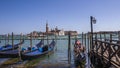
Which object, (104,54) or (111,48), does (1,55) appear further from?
(111,48)

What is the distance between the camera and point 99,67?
11430mm

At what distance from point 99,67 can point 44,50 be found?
11.9m

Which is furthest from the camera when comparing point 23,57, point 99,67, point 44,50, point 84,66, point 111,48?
point 44,50

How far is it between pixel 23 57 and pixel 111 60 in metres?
10.9

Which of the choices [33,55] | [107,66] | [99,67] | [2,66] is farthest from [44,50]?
[107,66]

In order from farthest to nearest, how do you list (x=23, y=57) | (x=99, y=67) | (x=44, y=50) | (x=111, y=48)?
(x=44, y=50) → (x=23, y=57) → (x=99, y=67) → (x=111, y=48)

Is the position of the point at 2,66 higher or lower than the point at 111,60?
lower

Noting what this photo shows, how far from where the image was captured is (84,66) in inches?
558

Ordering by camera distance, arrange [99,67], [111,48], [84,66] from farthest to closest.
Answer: [84,66] → [99,67] → [111,48]

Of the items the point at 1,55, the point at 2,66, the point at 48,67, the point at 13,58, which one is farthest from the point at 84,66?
the point at 1,55

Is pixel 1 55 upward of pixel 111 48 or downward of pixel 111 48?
downward

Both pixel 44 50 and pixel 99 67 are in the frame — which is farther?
pixel 44 50

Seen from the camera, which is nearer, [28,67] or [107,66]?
[107,66]

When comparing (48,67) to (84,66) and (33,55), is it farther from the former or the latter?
(33,55)
